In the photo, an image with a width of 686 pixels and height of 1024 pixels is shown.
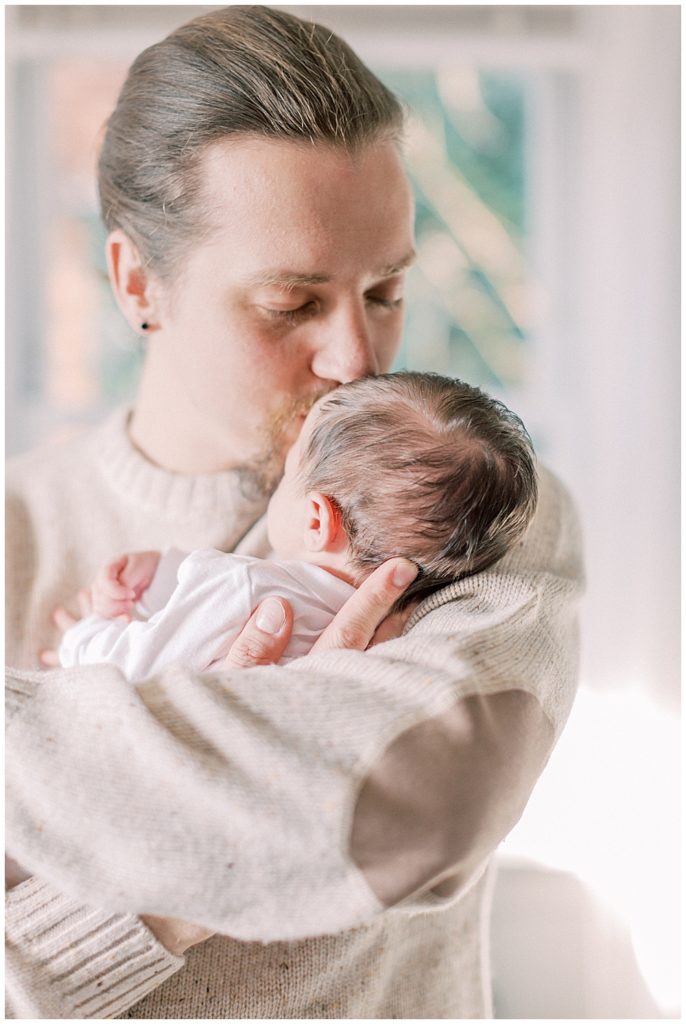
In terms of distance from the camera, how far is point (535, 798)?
280 centimetres

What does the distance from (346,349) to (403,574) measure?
1.01 ft

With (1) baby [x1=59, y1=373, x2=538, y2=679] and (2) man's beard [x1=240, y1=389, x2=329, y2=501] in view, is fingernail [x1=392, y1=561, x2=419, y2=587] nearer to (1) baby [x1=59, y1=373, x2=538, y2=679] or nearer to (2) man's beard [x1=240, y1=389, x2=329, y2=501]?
(1) baby [x1=59, y1=373, x2=538, y2=679]

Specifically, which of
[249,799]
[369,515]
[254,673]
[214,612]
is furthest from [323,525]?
[249,799]

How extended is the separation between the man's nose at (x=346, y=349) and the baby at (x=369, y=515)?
0.16 feet

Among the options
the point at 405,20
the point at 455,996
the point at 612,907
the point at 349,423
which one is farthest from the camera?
the point at 405,20

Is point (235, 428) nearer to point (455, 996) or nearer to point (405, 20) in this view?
point (455, 996)

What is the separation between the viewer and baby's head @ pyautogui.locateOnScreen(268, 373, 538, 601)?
0.97 metres

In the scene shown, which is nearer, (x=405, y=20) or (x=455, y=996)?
(x=455, y=996)

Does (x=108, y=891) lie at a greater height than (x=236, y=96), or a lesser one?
lesser

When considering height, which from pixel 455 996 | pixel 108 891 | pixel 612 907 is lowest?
pixel 612 907

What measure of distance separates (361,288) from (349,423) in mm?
183

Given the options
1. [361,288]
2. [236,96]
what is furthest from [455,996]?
[236,96]

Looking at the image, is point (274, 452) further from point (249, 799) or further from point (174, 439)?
point (249, 799)

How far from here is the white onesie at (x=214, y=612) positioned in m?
0.93
